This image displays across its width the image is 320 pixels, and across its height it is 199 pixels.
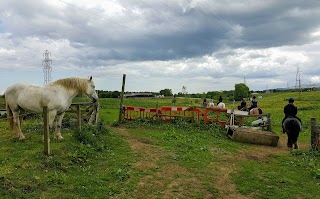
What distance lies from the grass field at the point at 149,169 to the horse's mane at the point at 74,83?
1.58 metres

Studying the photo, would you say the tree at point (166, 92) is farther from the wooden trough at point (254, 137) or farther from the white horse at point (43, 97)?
the white horse at point (43, 97)

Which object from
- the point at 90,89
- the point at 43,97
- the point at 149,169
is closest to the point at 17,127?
the point at 43,97

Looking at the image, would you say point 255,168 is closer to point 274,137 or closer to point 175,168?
point 175,168

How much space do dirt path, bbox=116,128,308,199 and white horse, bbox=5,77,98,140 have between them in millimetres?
2894

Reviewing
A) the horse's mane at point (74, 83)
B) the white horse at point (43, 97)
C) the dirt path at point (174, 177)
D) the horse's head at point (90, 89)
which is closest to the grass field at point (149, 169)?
the dirt path at point (174, 177)

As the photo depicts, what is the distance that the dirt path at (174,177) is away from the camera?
6.52m

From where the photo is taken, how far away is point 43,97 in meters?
9.72

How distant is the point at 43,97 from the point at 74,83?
1.23m

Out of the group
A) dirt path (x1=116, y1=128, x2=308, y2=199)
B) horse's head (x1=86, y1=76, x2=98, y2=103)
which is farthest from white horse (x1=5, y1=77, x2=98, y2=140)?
dirt path (x1=116, y1=128, x2=308, y2=199)

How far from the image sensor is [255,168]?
8727 mm

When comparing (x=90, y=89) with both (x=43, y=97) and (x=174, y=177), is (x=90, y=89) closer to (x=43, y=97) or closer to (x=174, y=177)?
(x=43, y=97)

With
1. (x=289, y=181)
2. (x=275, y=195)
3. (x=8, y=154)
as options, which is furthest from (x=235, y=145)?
(x=8, y=154)

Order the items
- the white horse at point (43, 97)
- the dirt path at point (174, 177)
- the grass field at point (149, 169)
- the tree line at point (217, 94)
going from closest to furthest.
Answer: the grass field at point (149, 169) → the dirt path at point (174, 177) → the white horse at point (43, 97) → the tree line at point (217, 94)

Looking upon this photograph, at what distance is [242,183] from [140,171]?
264 centimetres
